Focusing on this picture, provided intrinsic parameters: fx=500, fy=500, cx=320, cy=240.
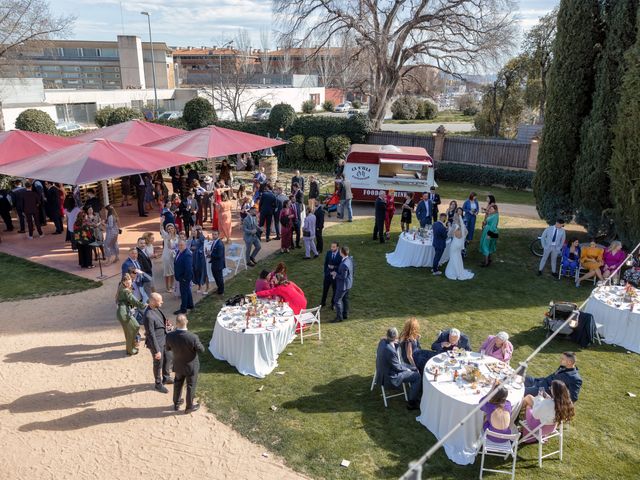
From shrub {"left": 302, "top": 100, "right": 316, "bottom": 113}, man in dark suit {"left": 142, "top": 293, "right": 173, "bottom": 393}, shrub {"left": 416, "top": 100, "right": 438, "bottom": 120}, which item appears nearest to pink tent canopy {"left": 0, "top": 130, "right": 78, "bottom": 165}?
man in dark suit {"left": 142, "top": 293, "right": 173, "bottom": 393}

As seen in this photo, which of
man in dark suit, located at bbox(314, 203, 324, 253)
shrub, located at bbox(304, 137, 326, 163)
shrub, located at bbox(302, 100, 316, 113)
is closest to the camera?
man in dark suit, located at bbox(314, 203, 324, 253)

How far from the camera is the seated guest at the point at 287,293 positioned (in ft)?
29.6

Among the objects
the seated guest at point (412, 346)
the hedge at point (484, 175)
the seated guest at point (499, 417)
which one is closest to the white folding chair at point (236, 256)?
the seated guest at point (412, 346)

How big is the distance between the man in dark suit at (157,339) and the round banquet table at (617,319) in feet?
24.2

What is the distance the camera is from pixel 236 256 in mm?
12680

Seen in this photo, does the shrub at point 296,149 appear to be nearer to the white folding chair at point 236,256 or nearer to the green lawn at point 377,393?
the white folding chair at point 236,256

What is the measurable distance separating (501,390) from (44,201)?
14.9 metres

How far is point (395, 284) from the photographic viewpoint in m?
11.8

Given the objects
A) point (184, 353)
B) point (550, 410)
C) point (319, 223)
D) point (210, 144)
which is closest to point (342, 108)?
point (210, 144)

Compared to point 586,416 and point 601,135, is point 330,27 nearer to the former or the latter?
point 601,135

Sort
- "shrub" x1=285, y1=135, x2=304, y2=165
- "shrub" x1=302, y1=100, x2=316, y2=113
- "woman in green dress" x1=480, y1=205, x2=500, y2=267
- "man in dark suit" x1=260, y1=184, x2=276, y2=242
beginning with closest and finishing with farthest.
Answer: "woman in green dress" x1=480, y1=205, x2=500, y2=267 < "man in dark suit" x1=260, y1=184, x2=276, y2=242 < "shrub" x1=285, y1=135, x2=304, y2=165 < "shrub" x1=302, y1=100, x2=316, y2=113

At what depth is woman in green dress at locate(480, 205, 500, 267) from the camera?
40.7 feet

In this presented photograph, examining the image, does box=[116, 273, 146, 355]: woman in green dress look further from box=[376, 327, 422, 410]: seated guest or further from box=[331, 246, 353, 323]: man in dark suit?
box=[376, 327, 422, 410]: seated guest

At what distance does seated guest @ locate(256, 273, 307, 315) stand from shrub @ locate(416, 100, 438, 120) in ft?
163
